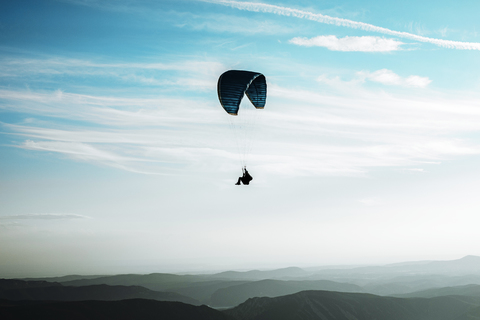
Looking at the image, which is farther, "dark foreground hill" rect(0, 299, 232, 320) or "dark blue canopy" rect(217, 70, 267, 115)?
Answer: "dark foreground hill" rect(0, 299, 232, 320)

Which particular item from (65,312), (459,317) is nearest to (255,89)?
(65,312)

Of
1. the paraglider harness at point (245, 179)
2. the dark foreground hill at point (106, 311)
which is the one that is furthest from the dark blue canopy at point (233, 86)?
the dark foreground hill at point (106, 311)

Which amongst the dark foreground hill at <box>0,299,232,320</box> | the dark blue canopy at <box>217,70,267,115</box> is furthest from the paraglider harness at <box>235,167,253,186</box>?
the dark foreground hill at <box>0,299,232,320</box>

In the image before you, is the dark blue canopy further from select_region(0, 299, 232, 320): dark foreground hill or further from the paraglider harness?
select_region(0, 299, 232, 320): dark foreground hill

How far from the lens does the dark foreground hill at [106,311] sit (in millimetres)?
121750

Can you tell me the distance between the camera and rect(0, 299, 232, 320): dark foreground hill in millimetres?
121750

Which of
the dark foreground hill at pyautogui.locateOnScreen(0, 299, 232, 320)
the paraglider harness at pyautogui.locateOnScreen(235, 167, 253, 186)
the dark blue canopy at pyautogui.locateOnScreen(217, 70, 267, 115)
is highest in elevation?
the dark blue canopy at pyautogui.locateOnScreen(217, 70, 267, 115)

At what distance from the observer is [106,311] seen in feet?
447

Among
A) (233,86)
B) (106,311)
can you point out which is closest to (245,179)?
(233,86)

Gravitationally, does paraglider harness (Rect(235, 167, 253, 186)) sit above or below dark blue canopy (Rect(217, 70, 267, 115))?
below

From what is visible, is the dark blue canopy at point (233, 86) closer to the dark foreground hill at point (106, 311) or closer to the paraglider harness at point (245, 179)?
the paraglider harness at point (245, 179)

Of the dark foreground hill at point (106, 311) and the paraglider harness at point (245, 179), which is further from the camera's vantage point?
the dark foreground hill at point (106, 311)

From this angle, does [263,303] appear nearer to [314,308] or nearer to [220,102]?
[314,308]

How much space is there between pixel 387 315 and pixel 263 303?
227ft
